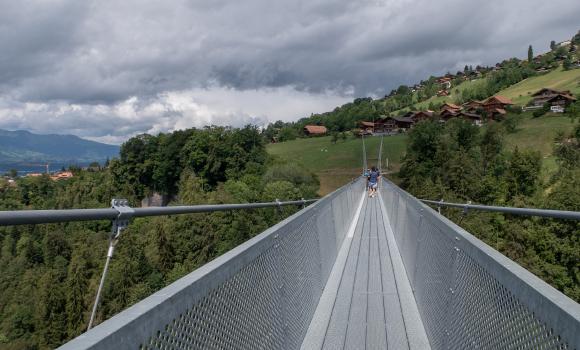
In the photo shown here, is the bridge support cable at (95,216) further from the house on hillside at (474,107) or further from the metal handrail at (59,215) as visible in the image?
the house on hillside at (474,107)

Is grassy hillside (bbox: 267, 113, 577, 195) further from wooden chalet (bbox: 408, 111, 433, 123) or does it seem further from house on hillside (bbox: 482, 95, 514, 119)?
wooden chalet (bbox: 408, 111, 433, 123)

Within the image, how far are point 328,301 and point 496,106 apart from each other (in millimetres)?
132900

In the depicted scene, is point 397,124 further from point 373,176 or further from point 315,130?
point 373,176

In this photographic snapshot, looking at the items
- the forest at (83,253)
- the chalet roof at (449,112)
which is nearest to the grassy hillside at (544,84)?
the chalet roof at (449,112)

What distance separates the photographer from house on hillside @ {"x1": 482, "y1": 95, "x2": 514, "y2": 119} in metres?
125

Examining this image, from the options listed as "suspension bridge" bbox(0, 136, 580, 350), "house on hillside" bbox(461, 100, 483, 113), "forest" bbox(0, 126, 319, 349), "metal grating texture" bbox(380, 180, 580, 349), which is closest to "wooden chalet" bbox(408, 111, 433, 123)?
"house on hillside" bbox(461, 100, 483, 113)

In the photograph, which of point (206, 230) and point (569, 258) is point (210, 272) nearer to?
point (206, 230)

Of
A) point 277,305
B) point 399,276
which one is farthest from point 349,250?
point 277,305

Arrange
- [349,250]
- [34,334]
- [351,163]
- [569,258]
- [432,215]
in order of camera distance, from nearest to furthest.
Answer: [432,215] < [349,250] < [34,334] < [569,258] < [351,163]

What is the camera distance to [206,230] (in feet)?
77.4

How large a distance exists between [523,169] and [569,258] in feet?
100

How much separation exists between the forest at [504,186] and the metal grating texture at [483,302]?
14.6 metres

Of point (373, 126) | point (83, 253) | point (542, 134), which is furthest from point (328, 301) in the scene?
point (373, 126)

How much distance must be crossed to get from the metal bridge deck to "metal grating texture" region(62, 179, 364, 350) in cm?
25
